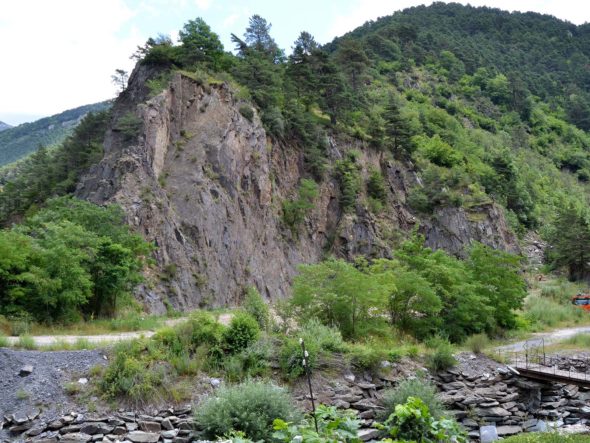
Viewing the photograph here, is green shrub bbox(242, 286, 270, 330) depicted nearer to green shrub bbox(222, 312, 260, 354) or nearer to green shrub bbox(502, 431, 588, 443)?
green shrub bbox(222, 312, 260, 354)

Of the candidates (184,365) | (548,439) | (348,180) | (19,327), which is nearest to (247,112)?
(348,180)

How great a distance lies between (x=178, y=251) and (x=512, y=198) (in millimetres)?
42787

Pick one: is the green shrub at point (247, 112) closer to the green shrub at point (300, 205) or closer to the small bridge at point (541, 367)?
the green shrub at point (300, 205)

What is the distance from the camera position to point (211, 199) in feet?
103

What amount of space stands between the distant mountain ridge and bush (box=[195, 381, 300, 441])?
138 m

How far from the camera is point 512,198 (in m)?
58.3

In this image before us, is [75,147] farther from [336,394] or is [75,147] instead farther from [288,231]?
[336,394]

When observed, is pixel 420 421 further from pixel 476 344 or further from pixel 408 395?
pixel 476 344

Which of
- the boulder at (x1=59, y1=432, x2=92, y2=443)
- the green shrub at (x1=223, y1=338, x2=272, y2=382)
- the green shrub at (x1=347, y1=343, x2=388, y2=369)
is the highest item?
the green shrub at (x1=223, y1=338, x2=272, y2=382)

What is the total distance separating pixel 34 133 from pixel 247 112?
14472 cm

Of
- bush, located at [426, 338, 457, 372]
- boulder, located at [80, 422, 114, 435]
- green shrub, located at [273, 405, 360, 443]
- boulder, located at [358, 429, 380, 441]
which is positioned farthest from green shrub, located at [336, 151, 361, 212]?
green shrub, located at [273, 405, 360, 443]

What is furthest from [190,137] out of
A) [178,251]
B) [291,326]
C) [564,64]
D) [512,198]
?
[564,64]

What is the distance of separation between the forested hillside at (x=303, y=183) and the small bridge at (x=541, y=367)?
250cm

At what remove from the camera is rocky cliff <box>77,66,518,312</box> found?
27500 millimetres
